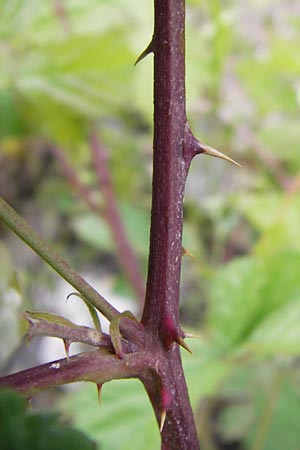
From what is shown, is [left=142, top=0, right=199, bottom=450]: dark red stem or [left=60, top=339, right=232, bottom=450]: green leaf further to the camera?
[left=60, top=339, right=232, bottom=450]: green leaf

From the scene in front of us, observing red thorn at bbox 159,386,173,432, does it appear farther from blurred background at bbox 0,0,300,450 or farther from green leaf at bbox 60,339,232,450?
green leaf at bbox 60,339,232,450

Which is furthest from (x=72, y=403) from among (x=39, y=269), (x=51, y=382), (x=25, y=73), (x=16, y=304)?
(x=39, y=269)

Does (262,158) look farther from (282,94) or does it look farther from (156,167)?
(156,167)

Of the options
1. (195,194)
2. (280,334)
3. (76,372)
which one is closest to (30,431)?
(76,372)

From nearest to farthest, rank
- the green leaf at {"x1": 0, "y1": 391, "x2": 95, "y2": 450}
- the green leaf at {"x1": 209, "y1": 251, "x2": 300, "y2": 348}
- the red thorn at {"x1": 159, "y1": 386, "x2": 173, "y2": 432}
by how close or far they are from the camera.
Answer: the green leaf at {"x1": 0, "y1": 391, "x2": 95, "y2": 450}, the red thorn at {"x1": 159, "y1": 386, "x2": 173, "y2": 432}, the green leaf at {"x1": 209, "y1": 251, "x2": 300, "y2": 348}

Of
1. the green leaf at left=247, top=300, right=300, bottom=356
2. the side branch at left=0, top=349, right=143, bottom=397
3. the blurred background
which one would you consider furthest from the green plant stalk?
the green leaf at left=247, top=300, right=300, bottom=356

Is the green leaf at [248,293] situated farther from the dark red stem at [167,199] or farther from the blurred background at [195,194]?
the dark red stem at [167,199]

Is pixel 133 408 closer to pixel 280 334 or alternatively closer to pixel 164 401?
pixel 280 334
